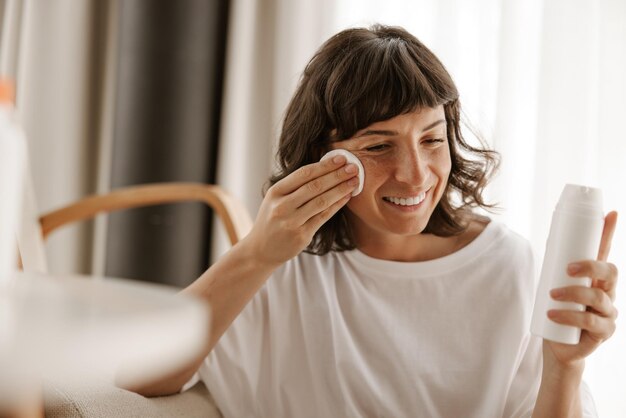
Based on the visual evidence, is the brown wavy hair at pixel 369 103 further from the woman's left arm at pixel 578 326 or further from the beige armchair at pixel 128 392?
the woman's left arm at pixel 578 326

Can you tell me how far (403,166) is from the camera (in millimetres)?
1264

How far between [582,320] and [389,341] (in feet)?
1.53

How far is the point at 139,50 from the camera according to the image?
91.1 inches

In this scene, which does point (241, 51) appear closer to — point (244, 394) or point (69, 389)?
point (244, 394)

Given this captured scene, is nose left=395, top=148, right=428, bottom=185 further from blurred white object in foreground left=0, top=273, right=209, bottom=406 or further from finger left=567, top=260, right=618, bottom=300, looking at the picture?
blurred white object in foreground left=0, top=273, right=209, bottom=406

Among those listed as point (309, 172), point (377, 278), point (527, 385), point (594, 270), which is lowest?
point (527, 385)

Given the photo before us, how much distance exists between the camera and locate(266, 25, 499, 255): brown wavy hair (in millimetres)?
1258

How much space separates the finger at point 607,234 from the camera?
3.51 ft

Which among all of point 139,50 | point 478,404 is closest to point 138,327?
point 478,404

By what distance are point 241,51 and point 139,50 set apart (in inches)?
12.6

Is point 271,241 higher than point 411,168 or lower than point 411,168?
lower

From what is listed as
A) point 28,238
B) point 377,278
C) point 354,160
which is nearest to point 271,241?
point 354,160

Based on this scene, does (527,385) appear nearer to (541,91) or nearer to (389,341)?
(389,341)

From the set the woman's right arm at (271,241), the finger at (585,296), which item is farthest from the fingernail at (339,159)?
the finger at (585,296)
